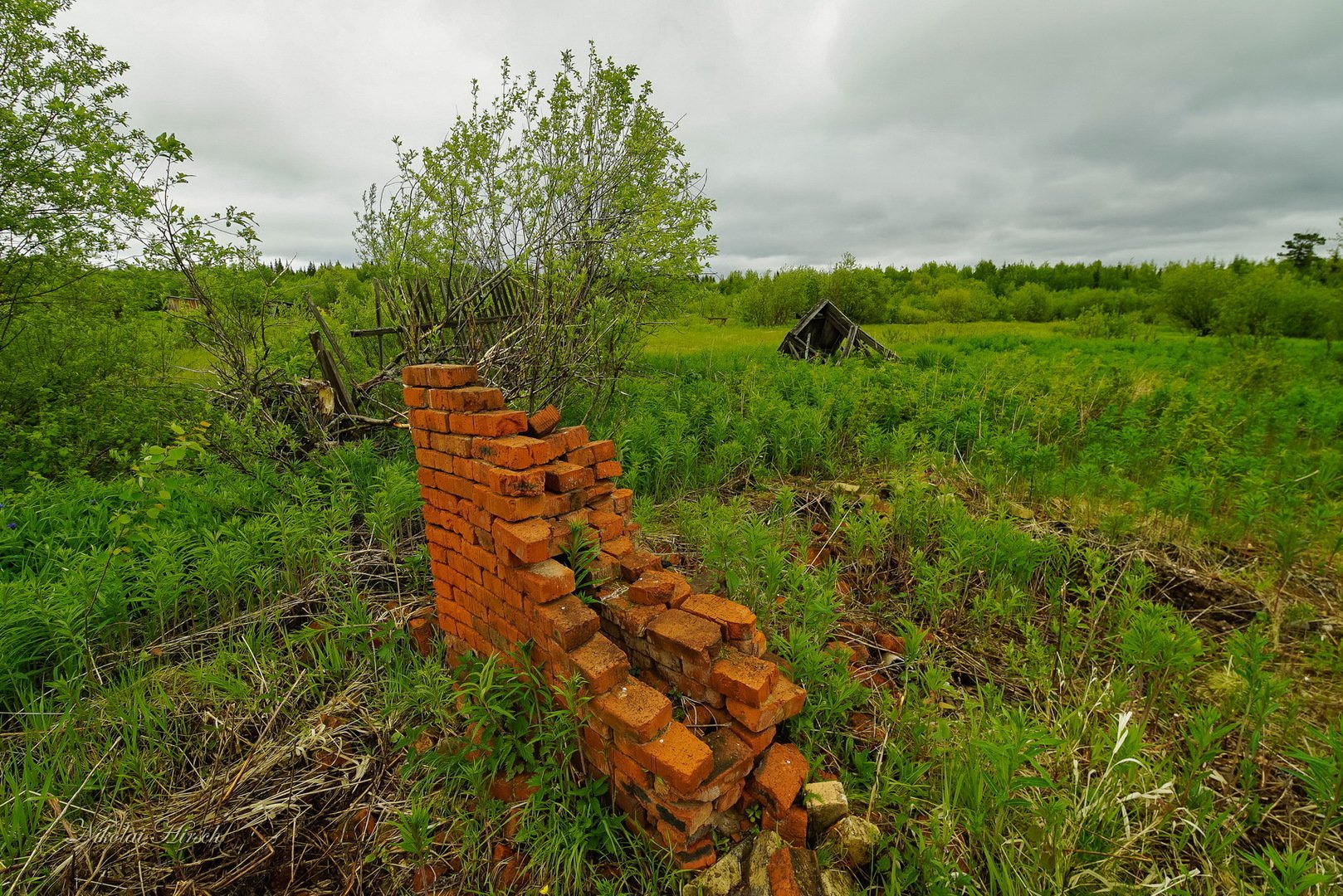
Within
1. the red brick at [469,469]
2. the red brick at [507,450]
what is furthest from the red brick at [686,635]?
the red brick at [469,469]

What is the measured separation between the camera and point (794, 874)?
1.81 metres

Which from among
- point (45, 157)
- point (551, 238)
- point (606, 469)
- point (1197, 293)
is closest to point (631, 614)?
point (606, 469)

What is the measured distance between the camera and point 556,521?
264cm

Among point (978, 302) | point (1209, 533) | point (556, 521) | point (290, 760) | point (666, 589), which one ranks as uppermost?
point (978, 302)

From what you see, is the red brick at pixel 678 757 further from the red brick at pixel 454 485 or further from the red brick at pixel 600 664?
the red brick at pixel 454 485

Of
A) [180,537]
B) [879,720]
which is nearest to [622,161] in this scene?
[180,537]

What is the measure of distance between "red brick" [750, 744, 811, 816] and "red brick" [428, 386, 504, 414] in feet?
6.70

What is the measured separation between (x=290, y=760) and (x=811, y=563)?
10.3ft

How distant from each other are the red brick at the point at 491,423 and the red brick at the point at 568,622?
86 centimetres

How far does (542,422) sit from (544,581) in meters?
0.85

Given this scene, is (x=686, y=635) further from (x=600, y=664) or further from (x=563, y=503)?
(x=563, y=503)

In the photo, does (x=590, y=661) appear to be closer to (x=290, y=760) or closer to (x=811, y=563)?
(x=290, y=760)

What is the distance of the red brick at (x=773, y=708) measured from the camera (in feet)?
6.79

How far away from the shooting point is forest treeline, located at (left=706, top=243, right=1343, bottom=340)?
1903 centimetres
